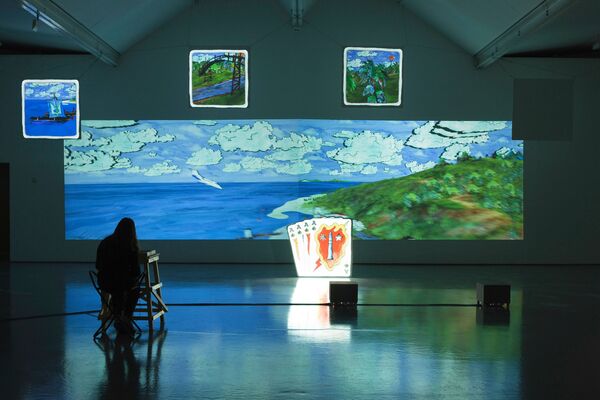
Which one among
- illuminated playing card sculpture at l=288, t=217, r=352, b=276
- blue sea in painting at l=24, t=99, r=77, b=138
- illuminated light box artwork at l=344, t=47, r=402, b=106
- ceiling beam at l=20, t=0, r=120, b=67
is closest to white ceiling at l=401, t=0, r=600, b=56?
illuminated light box artwork at l=344, t=47, r=402, b=106

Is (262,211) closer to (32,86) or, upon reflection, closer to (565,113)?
(32,86)

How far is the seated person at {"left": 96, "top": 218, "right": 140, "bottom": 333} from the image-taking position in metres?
6.64

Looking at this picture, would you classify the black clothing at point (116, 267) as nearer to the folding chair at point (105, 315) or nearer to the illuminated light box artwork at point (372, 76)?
the folding chair at point (105, 315)

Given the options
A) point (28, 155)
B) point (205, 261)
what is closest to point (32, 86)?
point (28, 155)

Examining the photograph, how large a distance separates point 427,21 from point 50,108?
7627 millimetres

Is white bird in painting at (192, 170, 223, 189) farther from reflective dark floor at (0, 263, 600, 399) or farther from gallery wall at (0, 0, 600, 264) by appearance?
reflective dark floor at (0, 263, 600, 399)

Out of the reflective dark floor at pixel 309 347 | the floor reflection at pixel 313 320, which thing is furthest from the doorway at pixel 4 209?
the floor reflection at pixel 313 320

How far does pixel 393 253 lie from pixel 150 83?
19.3ft

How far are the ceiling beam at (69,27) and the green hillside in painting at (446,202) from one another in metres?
5.11

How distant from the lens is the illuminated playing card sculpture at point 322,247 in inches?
453

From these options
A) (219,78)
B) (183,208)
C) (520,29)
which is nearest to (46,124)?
(183,208)

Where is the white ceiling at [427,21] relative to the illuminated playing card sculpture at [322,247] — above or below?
above

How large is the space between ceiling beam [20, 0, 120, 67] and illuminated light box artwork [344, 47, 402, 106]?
4.57m

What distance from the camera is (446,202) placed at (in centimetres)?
1420
